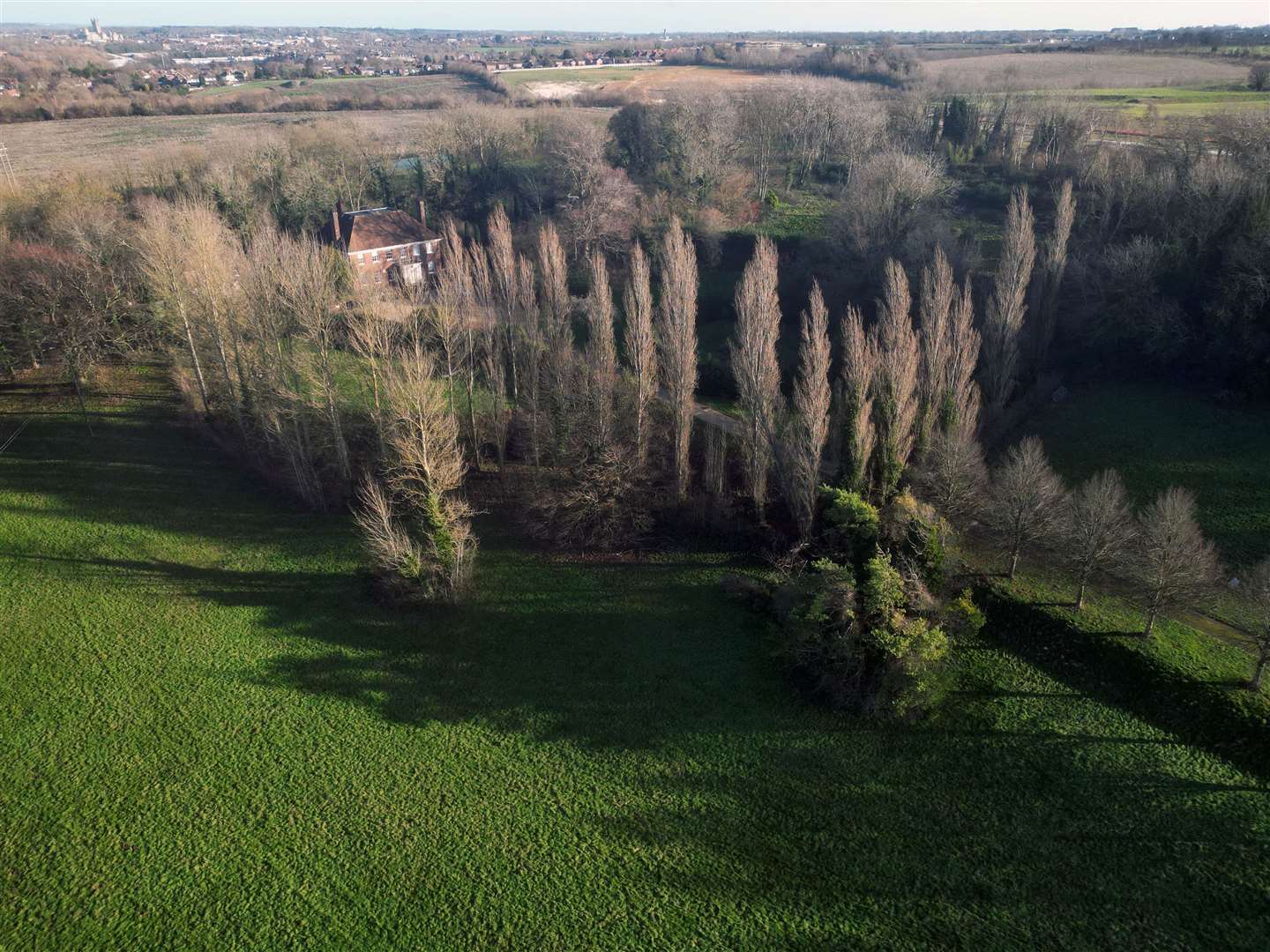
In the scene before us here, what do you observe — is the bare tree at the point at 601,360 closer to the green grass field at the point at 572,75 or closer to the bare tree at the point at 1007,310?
the bare tree at the point at 1007,310

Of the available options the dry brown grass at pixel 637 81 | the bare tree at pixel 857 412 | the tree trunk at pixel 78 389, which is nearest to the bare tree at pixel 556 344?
the bare tree at pixel 857 412

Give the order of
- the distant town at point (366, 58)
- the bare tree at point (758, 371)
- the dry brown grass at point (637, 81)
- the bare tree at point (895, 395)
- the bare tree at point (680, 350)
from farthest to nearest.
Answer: the distant town at point (366, 58) < the dry brown grass at point (637, 81) < the bare tree at point (680, 350) < the bare tree at point (758, 371) < the bare tree at point (895, 395)

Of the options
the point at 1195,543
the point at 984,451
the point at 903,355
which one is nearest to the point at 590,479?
the point at 903,355

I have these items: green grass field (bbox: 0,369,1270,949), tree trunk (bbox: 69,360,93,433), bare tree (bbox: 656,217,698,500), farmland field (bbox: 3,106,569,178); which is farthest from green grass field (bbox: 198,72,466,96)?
green grass field (bbox: 0,369,1270,949)

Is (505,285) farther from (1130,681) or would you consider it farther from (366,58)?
(366,58)

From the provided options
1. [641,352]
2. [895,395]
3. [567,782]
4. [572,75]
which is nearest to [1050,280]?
[895,395]
